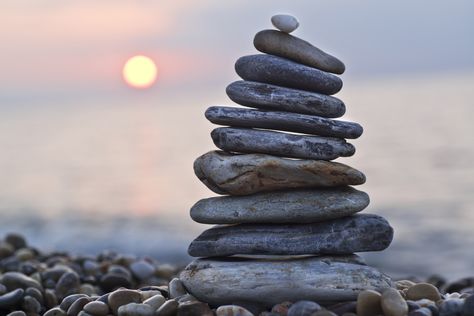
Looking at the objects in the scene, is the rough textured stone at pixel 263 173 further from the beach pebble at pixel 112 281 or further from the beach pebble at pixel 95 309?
the beach pebble at pixel 112 281

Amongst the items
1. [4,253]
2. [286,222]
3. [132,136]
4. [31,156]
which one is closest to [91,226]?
[4,253]

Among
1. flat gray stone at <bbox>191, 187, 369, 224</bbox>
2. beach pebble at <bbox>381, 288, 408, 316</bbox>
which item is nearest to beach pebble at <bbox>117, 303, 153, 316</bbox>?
flat gray stone at <bbox>191, 187, 369, 224</bbox>

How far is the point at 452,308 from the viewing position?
662 centimetres

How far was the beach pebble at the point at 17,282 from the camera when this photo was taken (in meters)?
9.22

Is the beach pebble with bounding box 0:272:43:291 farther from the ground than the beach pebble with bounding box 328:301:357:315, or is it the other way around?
the beach pebble with bounding box 0:272:43:291

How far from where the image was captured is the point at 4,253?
12305mm

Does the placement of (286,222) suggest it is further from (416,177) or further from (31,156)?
(31,156)

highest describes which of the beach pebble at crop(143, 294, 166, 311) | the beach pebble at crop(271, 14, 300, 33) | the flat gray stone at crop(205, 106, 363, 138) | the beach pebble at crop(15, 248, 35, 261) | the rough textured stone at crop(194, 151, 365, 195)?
the beach pebble at crop(271, 14, 300, 33)

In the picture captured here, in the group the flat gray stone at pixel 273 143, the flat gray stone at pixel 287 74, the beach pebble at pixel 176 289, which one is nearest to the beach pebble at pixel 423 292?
the flat gray stone at pixel 273 143

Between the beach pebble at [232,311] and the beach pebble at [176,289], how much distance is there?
0.83m

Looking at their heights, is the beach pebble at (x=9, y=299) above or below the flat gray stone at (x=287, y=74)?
below

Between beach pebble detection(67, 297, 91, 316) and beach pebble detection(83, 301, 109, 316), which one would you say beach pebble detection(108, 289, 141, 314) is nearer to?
beach pebble detection(83, 301, 109, 316)

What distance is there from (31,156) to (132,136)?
14.5 meters

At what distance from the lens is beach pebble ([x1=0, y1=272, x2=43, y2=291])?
30.2 feet
